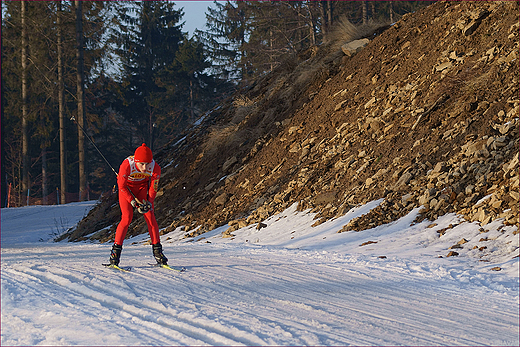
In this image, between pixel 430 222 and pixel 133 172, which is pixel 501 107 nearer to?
pixel 430 222

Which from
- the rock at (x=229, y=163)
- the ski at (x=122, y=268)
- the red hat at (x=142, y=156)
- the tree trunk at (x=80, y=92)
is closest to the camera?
the ski at (x=122, y=268)

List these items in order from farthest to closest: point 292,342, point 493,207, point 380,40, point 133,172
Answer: point 380,40 → point 493,207 → point 133,172 → point 292,342

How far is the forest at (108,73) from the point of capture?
89.5 ft

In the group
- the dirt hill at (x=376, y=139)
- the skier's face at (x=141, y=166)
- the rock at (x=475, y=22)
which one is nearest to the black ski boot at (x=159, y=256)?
the skier's face at (x=141, y=166)

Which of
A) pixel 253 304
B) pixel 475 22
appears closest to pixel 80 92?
pixel 475 22

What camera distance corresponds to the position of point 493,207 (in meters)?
7.92

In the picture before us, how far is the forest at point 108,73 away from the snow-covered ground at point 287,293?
18390 millimetres

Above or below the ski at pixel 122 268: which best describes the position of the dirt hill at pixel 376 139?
above

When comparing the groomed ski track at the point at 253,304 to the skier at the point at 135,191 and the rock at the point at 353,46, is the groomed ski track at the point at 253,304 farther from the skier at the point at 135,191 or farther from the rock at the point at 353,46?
the rock at the point at 353,46

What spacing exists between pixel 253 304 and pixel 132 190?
3.33 meters

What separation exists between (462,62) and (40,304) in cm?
1195

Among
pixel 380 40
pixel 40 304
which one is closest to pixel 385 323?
pixel 40 304

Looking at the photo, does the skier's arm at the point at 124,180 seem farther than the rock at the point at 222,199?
No

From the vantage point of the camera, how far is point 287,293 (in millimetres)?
5355
